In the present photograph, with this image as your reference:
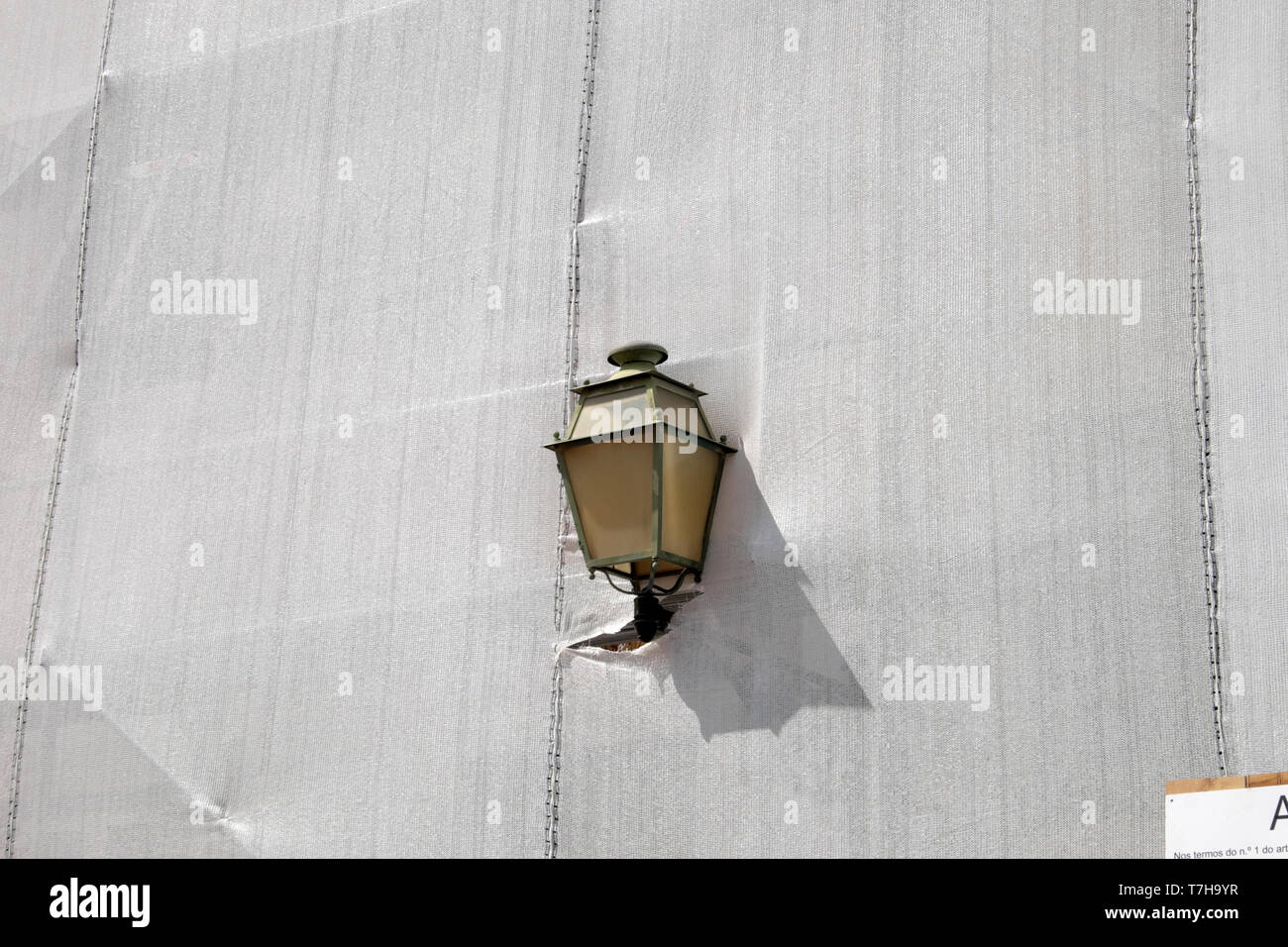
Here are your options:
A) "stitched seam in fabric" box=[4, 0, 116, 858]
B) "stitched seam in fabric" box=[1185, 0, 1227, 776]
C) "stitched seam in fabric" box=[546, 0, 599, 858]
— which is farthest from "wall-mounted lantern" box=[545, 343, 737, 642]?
"stitched seam in fabric" box=[4, 0, 116, 858]

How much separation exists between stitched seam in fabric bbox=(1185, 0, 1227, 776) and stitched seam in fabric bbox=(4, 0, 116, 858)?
324cm

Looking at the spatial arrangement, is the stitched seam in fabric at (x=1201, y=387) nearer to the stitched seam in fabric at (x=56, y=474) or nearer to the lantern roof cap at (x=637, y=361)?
the lantern roof cap at (x=637, y=361)

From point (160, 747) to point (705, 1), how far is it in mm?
2567

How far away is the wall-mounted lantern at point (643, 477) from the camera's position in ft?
12.4

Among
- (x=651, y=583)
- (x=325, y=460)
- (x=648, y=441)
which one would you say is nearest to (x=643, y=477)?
(x=648, y=441)

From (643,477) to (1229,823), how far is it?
58.3 inches

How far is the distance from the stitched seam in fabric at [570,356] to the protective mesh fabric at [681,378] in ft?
0.04

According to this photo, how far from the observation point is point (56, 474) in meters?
4.87

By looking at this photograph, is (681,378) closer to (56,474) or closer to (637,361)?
(637,361)

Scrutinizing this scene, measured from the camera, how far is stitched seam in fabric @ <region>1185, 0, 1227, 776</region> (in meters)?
3.62

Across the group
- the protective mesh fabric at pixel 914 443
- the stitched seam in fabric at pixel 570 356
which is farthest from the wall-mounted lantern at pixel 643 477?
the stitched seam in fabric at pixel 570 356

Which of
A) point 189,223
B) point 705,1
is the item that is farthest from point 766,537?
point 189,223

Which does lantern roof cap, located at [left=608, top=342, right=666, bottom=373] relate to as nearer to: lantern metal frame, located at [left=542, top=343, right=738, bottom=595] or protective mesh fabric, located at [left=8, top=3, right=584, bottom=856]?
lantern metal frame, located at [left=542, top=343, right=738, bottom=595]
